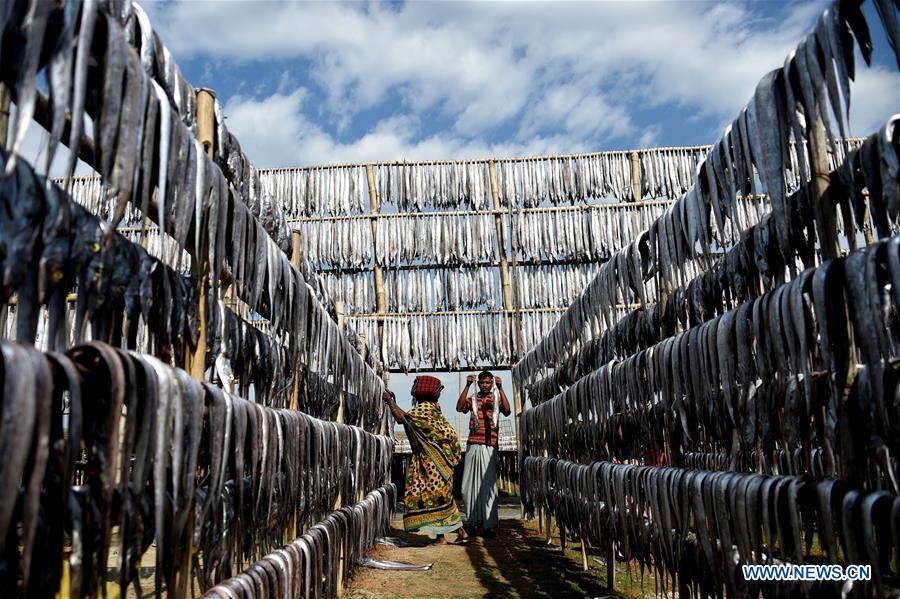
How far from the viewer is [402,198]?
11617mm

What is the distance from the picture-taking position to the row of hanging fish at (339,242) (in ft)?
37.1

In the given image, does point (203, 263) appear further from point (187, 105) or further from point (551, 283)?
point (551, 283)

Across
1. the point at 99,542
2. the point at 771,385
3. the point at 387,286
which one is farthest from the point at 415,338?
the point at 99,542

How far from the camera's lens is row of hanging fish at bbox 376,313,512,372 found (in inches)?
433

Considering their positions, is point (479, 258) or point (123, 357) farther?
point (479, 258)

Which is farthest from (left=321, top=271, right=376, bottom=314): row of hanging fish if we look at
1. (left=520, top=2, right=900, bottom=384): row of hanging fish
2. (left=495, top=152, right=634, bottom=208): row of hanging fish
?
(left=520, top=2, right=900, bottom=384): row of hanging fish

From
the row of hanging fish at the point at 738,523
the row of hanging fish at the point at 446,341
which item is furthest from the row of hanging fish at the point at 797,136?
the row of hanging fish at the point at 446,341

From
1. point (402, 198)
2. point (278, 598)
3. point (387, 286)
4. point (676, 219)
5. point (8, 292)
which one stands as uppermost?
point (402, 198)

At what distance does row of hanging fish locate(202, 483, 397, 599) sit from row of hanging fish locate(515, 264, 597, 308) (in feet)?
19.1

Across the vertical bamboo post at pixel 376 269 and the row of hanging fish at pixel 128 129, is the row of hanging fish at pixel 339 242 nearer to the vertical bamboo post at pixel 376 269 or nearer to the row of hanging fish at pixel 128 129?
the vertical bamboo post at pixel 376 269

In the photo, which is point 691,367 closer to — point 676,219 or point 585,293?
point 676,219

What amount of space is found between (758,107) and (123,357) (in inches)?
76.3

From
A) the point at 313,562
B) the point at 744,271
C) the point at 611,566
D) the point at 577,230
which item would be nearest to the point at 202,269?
the point at 313,562

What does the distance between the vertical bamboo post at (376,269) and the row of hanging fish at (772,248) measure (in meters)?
7.23
